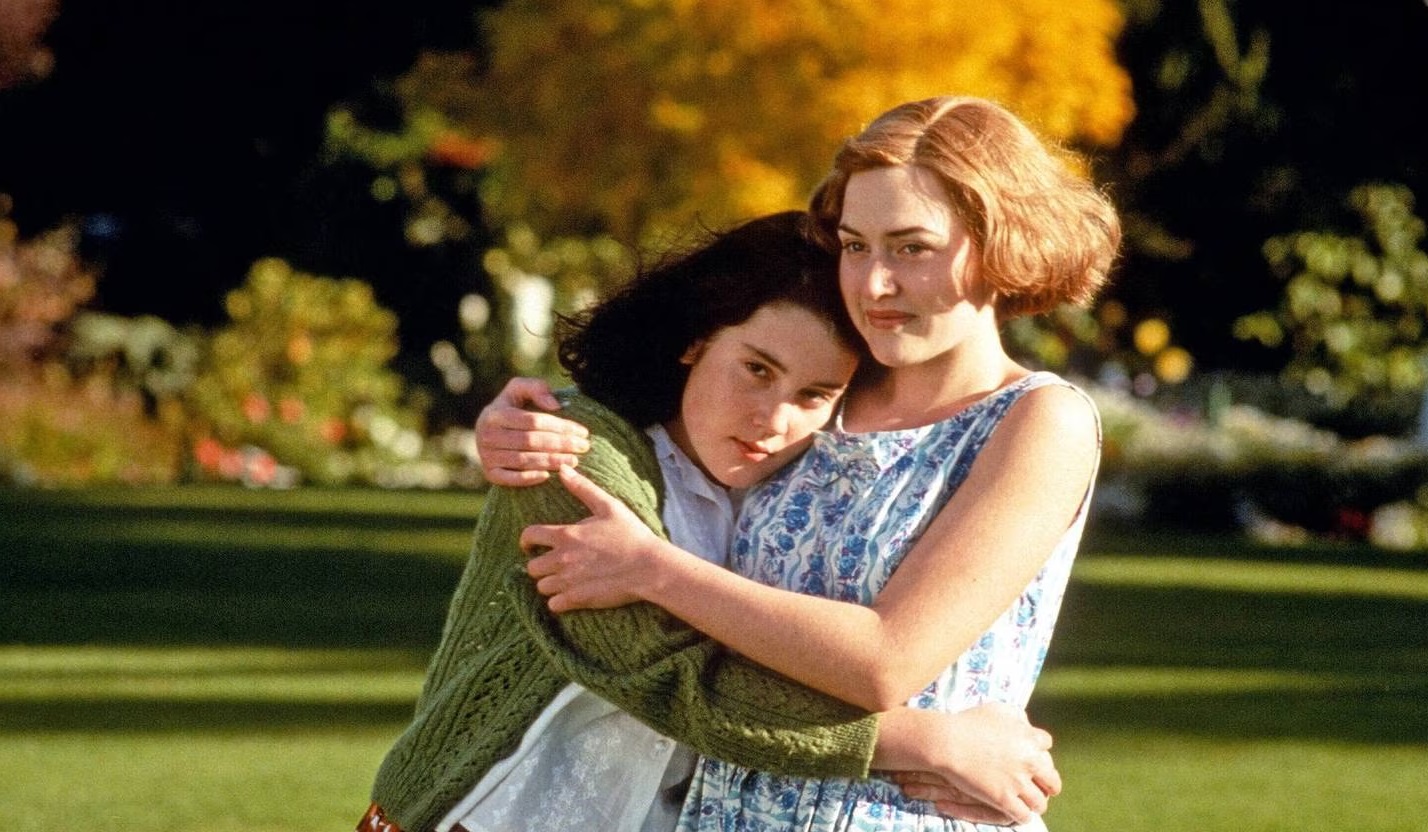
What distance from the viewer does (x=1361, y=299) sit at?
23.0m

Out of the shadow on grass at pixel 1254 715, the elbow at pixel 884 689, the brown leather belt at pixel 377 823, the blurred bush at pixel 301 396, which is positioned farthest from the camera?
the blurred bush at pixel 301 396

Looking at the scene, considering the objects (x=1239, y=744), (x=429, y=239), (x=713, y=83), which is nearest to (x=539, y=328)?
(x=429, y=239)

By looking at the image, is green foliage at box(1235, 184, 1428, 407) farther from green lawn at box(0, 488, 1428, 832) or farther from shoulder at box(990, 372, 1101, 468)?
shoulder at box(990, 372, 1101, 468)

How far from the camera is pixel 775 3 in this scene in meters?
16.3

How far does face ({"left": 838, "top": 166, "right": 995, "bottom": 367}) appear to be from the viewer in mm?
2932

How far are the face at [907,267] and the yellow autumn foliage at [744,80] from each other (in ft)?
41.4

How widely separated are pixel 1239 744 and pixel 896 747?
5.44 meters

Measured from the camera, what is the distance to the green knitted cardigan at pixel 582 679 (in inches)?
Answer: 114

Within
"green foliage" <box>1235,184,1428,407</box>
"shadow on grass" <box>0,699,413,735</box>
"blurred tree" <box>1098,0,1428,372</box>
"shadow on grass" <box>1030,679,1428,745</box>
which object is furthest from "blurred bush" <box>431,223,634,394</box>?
"shadow on grass" <box>0,699,413,735</box>

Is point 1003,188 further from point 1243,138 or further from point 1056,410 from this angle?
point 1243,138

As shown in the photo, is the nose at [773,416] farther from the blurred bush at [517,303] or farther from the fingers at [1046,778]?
the blurred bush at [517,303]

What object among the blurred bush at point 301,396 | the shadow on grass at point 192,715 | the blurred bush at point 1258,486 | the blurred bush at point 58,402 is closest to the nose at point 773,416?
the shadow on grass at point 192,715

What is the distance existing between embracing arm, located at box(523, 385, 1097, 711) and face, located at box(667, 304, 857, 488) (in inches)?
9.5

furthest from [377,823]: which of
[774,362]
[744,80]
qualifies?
[744,80]
